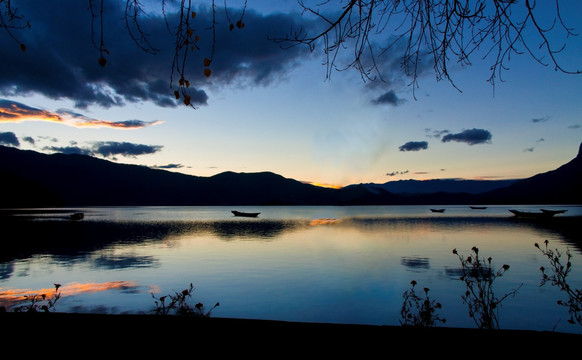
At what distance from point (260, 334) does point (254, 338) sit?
89mm

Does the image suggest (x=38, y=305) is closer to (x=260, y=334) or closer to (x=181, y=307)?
(x=181, y=307)

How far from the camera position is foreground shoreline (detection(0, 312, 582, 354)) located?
3.28 meters

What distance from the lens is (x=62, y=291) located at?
1842cm

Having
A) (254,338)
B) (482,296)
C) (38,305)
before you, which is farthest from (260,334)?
(38,305)

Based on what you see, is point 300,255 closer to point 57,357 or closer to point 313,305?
point 313,305

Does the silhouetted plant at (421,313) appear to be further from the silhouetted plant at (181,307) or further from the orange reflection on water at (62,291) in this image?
the orange reflection on water at (62,291)

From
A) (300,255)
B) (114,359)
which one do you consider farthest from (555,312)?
(300,255)

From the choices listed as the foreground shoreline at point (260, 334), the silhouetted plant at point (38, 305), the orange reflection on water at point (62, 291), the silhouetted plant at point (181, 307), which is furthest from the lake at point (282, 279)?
the foreground shoreline at point (260, 334)

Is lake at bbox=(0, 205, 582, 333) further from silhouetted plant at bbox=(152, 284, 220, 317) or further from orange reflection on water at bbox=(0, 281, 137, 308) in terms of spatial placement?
silhouetted plant at bbox=(152, 284, 220, 317)

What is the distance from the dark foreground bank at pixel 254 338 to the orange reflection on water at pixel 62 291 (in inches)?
624

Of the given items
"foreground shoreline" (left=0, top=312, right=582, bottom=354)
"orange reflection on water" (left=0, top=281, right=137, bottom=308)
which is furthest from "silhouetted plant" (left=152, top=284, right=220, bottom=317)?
"orange reflection on water" (left=0, top=281, right=137, bottom=308)

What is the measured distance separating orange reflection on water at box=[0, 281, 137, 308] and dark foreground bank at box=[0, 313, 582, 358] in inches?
624

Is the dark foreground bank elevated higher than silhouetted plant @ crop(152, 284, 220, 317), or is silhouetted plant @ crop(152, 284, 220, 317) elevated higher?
the dark foreground bank

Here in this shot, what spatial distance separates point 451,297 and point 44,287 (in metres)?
21.3
